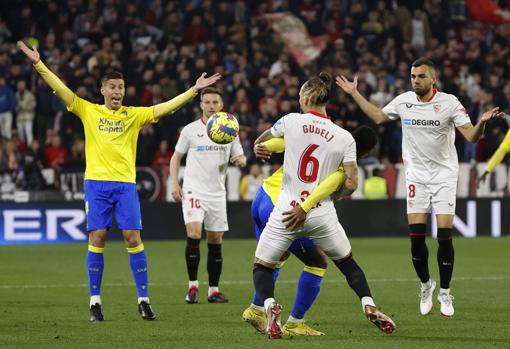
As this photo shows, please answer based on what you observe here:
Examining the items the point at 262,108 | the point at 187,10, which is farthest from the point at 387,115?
the point at 187,10

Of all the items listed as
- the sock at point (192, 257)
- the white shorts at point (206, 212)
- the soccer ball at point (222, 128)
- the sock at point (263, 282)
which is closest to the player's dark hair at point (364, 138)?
the sock at point (263, 282)

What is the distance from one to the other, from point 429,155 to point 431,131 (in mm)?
Result: 240

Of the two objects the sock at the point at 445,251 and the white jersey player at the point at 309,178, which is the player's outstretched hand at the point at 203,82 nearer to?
the white jersey player at the point at 309,178

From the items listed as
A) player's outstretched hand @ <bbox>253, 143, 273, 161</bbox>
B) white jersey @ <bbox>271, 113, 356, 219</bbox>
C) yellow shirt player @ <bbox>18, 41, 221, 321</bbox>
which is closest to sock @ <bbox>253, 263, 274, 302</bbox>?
white jersey @ <bbox>271, 113, 356, 219</bbox>

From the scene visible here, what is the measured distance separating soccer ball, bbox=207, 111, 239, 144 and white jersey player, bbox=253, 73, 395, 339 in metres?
1.97

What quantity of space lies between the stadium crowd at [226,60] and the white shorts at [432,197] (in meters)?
11.1

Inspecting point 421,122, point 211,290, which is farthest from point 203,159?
point 421,122

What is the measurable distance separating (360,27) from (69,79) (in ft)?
27.1

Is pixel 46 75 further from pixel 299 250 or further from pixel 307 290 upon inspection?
pixel 307 290

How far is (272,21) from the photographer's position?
2839cm

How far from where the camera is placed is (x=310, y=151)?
28.1ft

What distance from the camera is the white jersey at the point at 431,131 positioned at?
10969mm

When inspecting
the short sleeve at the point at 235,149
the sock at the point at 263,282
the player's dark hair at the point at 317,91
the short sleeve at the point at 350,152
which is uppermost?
the player's dark hair at the point at 317,91

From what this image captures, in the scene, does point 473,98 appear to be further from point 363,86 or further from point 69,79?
point 69,79
